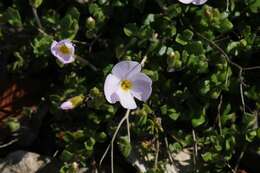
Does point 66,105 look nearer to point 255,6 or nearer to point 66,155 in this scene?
point 66,155

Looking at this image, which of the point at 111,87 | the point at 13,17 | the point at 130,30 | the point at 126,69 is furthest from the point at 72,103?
the point at 13,17

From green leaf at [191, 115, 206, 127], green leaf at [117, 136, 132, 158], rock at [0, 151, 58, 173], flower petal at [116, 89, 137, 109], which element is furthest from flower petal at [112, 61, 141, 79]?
rock at [0, 151, 58, 173]

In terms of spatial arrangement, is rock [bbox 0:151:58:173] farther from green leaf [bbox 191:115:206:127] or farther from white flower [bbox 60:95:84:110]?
green leaf [bbox 191:115:206:127]

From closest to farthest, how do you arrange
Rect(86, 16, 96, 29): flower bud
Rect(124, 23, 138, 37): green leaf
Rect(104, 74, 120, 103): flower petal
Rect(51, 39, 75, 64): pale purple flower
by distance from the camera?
Rect(104, 74, 120, 103): flower petal
Rect(51, 39, 75, 64): pale purple flower
Rect(86, 16, 96, 29): flower bud
Rect(124, 23, 138, 37): green leaf

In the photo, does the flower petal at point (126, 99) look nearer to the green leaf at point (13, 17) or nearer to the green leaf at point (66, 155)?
the green leaf at point (66, 155)

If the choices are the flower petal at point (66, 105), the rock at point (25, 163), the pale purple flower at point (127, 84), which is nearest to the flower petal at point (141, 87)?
the pale purple flower at point (127, 84)

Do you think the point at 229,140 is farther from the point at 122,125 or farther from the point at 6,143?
the point at 6,143

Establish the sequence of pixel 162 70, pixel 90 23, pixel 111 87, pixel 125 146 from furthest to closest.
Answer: pixel 162 70 < pixel 90 23 < pixel 125 146 < pixel 111 87
